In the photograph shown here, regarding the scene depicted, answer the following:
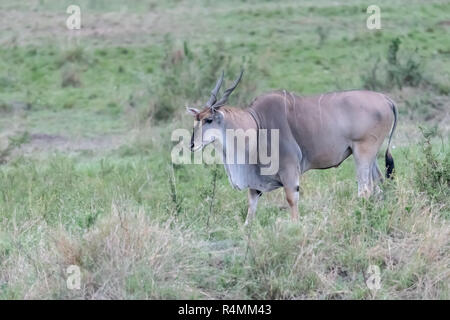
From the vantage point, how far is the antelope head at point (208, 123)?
612 cm

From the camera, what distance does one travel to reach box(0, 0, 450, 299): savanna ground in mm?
5172

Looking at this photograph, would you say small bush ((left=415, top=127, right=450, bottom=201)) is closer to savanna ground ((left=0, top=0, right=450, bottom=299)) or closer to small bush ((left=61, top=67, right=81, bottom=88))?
savanna ground ((left=0, top=0, right=450, bottom=299))

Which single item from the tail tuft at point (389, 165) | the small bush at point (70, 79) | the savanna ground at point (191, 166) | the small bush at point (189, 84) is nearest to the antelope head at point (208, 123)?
the savanna ground at point (191, 166)

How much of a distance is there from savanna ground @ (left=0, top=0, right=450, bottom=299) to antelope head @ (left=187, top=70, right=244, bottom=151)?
388mm

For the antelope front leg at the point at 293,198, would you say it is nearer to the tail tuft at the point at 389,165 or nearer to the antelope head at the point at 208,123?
the antelope head at the point at 208,123

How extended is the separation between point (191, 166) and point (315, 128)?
7.85 ft

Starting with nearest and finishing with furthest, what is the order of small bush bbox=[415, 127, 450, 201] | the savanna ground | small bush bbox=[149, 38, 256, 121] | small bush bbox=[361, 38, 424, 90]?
1. the savanna ground
2. small bush bbox=[415, 127, 450, 201]
3. small bush bbox=[149, 38, 256, 121]
4. small bush bbox=[361, 38, 424, 90]

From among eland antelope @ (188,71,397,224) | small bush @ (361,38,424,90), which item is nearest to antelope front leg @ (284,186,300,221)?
eland antelope @ (188,71,397,224)

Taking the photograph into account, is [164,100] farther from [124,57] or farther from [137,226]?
[137,226]

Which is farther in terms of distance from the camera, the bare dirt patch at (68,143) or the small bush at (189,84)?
the small bush at (189,84)

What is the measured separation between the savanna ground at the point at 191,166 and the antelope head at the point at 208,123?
388 millimetres

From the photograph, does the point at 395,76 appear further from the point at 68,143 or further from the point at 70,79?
the point at 70,79

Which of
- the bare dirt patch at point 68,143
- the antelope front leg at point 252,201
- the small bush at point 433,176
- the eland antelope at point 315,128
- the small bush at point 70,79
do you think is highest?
the eland antelope at point 315,128
